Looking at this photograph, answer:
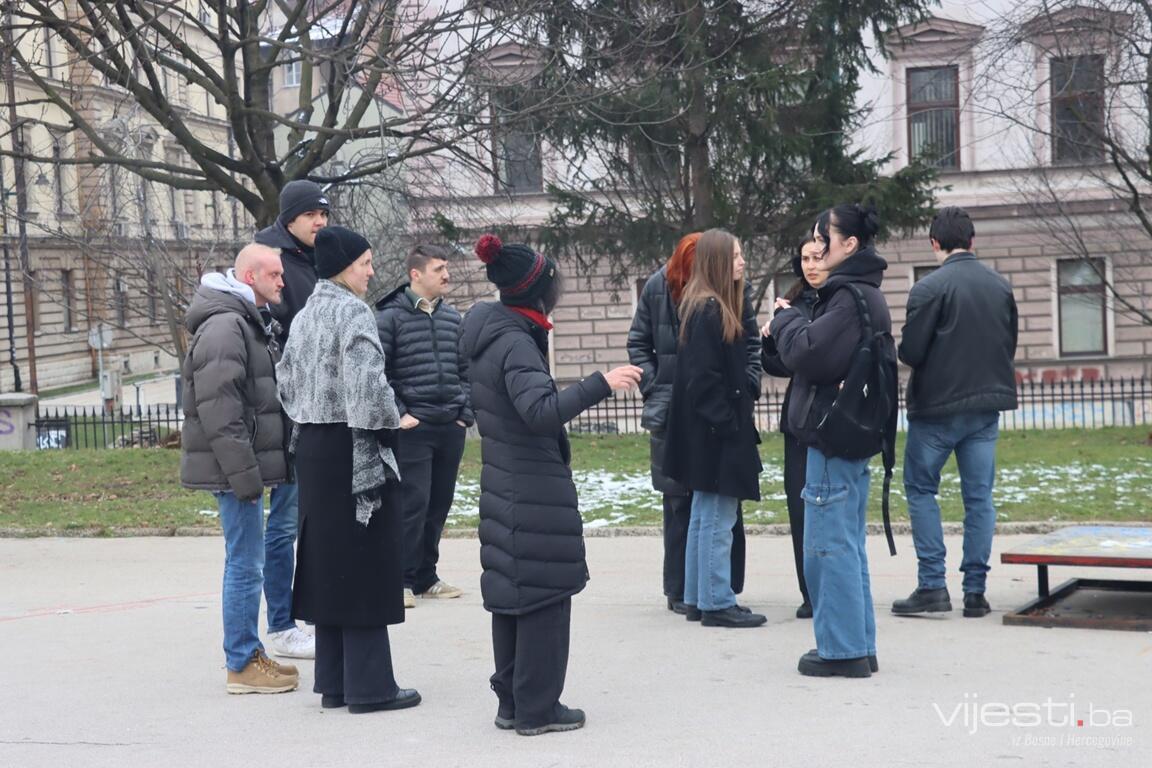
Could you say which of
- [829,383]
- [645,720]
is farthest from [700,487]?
[645,720]

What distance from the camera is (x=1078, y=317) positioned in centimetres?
3428

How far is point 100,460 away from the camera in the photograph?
17.0 m

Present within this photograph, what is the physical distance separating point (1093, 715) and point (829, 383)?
5.44ft

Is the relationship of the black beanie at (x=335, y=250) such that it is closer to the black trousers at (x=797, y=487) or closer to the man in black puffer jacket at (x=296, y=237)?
the man in black puffer jacket at (x=296, y=237)

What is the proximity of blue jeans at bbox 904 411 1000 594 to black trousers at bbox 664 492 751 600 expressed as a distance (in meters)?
0.92

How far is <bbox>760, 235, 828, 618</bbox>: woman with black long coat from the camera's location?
22.4ft

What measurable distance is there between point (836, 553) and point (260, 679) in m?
2.51

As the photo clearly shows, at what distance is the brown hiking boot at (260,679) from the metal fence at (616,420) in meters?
12.1

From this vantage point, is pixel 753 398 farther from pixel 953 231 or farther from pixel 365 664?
pixel 365 664

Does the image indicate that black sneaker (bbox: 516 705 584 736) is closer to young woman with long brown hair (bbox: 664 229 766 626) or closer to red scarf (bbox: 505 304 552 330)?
red scarf (bbox: 505 304 552 330)

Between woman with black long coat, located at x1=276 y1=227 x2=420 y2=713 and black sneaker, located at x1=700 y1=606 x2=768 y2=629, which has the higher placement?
woman with black long coat, located at x1=276 y1=227 x2=420 y2=713

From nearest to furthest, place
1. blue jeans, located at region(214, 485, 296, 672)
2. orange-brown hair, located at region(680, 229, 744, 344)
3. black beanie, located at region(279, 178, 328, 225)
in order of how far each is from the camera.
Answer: blue jeans, located at region(214, 485, 296, 672) → black beanie, located at region(279, 178, 328, 225) → orange-brown hair, located at region(680, 229, 744, 344)

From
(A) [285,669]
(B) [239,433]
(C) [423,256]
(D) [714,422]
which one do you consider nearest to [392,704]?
(A) [285,669]

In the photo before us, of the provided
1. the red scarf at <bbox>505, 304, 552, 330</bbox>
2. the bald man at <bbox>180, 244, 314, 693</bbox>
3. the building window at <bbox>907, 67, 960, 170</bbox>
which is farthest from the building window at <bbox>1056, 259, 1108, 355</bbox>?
the red scarf at <bbox>505, 304, 552, 330</bbox>
